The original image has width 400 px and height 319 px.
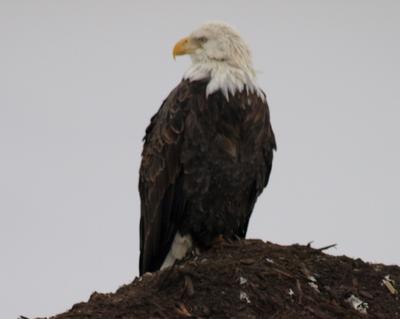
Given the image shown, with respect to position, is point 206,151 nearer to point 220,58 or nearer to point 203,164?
point 203,164

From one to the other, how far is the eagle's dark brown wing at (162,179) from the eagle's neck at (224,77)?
185 millimetres

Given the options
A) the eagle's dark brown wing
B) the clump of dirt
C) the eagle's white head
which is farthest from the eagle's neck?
the clump of dirt

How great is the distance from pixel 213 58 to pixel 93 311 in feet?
9.69

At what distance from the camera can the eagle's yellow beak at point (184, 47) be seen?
9.29m

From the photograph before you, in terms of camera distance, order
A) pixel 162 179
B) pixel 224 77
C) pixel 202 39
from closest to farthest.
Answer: pixel 224 77 → pixel 162 179 → pixel 202 39

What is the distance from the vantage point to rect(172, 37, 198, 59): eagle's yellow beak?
30.5 feet

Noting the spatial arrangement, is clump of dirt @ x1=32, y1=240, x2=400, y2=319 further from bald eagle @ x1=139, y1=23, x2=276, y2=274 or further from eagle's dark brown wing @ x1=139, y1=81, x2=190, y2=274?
eagle's dark brown wing @ x1=139, y1=81, x2=190, y2=274

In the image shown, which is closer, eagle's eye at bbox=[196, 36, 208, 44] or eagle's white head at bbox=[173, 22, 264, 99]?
eagle's white head at bbox=[173, 22, 264, 99]

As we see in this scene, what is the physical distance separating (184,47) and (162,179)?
4.43 ft

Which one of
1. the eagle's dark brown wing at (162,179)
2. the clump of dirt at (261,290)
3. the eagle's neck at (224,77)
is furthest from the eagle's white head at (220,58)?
the clump of dirt at (261,290)

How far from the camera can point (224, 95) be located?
8.73 metres

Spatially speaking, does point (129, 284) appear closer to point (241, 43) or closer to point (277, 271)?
point (277, 271)

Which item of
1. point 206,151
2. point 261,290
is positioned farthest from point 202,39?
point 261,290

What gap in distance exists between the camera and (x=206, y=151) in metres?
8.65
